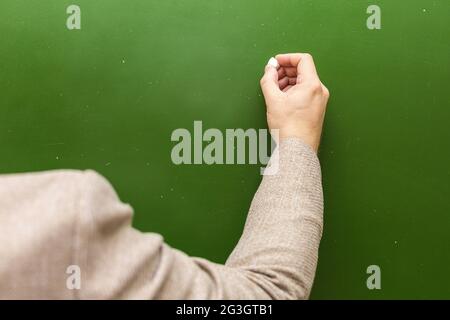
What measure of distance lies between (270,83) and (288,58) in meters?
0.06

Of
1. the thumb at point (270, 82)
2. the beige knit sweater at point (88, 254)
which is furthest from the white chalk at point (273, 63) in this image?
the beige knit sweater at point (88, 254)

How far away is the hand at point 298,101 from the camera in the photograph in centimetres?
74

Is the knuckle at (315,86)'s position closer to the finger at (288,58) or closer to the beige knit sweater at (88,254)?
the finger at (288,58)

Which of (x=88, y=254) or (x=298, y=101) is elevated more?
(x=298, y=101)

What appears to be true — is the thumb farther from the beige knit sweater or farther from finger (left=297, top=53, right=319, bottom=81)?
the beige knit sweater

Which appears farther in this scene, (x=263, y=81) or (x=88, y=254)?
(x=263, y=81)

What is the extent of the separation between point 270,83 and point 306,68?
67mm

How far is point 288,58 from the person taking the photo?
30.8 inches

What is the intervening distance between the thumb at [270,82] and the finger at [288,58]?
0.02m

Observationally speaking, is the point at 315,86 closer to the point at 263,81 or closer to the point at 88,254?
the point at 263,81

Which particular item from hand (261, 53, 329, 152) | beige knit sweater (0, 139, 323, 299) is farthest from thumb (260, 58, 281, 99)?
beige knit sweater (0, 139, 323, 299)

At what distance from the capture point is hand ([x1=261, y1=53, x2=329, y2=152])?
0.74 metres

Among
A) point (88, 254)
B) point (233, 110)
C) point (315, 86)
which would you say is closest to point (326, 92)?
point (315, 86)
